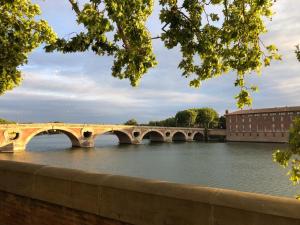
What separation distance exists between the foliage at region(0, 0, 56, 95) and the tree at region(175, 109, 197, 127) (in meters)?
144

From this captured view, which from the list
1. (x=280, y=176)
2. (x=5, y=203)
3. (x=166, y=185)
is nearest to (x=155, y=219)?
(x=166, y=185)

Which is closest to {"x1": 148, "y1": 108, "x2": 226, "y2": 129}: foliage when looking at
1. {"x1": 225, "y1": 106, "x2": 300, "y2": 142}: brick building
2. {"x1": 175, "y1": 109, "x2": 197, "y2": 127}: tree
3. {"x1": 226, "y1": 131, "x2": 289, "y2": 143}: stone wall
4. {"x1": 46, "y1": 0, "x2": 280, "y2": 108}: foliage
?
{"x1": 175, "y1": 109, "x2": 197, "y2": 127}: tree

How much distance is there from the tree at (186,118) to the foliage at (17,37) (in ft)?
471

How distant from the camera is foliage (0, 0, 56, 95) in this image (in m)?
14.2

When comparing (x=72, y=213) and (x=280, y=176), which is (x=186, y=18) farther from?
(x=280, y=176)

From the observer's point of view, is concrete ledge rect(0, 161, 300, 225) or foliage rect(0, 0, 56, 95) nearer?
concrete ledge rect(0, 161, 300, 225)

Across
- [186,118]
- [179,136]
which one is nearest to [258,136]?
[179,136]

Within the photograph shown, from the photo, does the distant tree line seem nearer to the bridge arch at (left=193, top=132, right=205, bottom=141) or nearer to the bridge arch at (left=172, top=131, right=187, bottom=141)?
the bridge arch at (left=193, top=132, right=205, bottom=141)

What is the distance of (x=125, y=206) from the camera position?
5.66m

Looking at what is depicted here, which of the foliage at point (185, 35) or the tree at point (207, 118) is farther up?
the tree at point (207, 118)

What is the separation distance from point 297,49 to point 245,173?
4002cm

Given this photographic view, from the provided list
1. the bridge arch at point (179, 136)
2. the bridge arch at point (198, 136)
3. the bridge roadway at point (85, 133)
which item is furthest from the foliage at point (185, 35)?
the bridge arch at point (198, 136)

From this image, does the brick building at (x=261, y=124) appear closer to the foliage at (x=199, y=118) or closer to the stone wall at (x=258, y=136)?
the stone wall at (x=258, y=136)

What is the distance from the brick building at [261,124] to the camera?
121750mm
